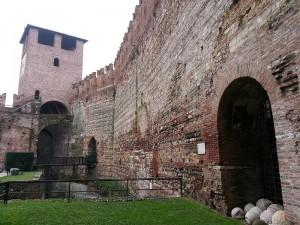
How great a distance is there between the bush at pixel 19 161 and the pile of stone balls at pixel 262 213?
15630mm

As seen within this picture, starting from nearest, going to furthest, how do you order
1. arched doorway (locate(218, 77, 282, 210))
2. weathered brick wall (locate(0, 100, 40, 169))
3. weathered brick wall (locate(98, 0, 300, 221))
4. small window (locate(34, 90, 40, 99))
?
1. weathered brick wall (locate(98, 0, 300, 221))
2. arched doorway (locate(218, 77, 282, 210))
3. weathered brick wall (locate(0, 100, 40, 169))
4. small window (locate(34, 90, 40, 99))

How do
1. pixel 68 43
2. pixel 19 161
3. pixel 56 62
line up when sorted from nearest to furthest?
1. pixel 19 161
2. pixel 56 62
3. pixel 68 43

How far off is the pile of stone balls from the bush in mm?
15630

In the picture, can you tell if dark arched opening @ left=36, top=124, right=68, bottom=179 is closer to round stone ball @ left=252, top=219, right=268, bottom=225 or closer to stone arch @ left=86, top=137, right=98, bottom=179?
stone arch @ left=86, top=137, right=98, bottom=179

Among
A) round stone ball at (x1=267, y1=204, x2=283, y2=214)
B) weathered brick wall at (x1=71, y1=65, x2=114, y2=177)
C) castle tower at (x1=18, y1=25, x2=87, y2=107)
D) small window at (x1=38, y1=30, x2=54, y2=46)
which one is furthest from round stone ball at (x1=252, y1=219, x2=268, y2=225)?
small window at (x1=38, y1=30, x2=54, y2=46)

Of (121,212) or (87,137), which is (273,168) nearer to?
(121,212)

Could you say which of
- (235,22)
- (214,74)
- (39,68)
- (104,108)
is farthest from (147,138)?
(39,68)

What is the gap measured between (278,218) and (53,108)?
24.6m

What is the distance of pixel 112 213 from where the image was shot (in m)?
4.99

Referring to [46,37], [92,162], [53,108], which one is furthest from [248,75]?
[46,37]

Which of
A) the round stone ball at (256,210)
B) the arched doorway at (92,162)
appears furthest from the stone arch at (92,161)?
the round stone ball at (256,210)

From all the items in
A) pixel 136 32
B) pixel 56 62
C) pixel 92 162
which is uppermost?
pixel 56 62

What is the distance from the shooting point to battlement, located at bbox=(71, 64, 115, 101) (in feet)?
59.3

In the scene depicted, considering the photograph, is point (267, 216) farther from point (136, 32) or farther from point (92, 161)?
point (92, 161)
